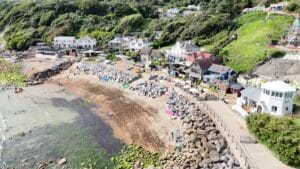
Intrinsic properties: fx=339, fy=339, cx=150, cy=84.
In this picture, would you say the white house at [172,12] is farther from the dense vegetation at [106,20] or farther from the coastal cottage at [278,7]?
the coastal cottage at [278,7]

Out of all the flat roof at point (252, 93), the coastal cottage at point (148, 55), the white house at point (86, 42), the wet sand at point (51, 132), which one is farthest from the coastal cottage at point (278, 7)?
the wet sand at point (51, 132)

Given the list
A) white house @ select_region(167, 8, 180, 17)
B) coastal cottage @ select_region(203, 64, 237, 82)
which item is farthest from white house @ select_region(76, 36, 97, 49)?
coastal cottage @ select_region(203, 64, 237, 82)

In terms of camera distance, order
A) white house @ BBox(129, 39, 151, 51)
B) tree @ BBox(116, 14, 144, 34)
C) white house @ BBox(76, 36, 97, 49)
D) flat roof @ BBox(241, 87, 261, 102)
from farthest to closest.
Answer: tree @ BBox(116, 14, 144, 34)
white house @ BBox(76, 36, 97, 49)
white house @ BBox(129, 39, 151, 51)
flat roof @ BBox(241, 87, 261, 102)

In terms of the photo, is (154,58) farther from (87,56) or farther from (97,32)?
(97,32)

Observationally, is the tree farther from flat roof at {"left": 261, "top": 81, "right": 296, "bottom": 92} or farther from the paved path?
flat roof at {"left": 261, "top": 81, "right": 296, "bottom": 92}

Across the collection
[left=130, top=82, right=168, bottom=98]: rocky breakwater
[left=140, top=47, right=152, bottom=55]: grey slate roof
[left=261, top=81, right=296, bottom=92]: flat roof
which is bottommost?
[left=130, top=82, right=168, bottom=98]: rocky breakwater

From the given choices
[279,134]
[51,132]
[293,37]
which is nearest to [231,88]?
[293,37]

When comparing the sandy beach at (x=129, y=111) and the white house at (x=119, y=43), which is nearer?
the sandy beach at (x=129, y=111)
